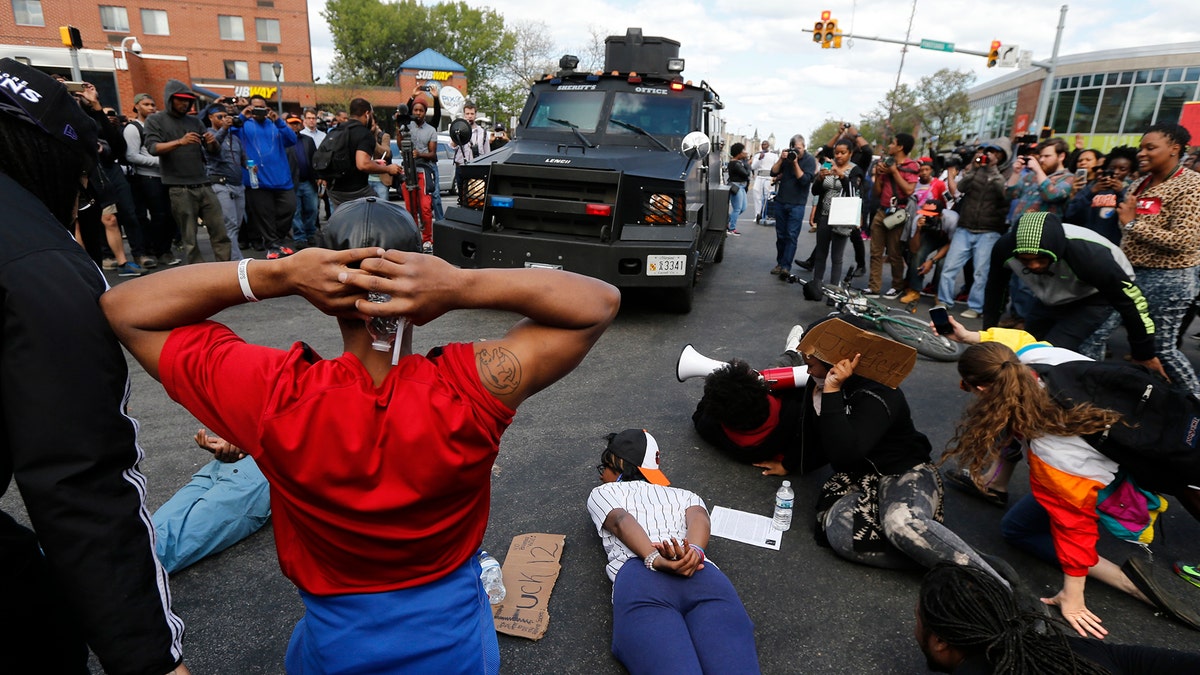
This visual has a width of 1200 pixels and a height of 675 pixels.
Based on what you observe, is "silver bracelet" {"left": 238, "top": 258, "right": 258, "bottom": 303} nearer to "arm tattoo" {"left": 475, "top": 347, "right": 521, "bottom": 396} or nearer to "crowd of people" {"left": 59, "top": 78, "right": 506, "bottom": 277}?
"arm tattoo" {"left": 475, "top": 347, "right": 521, "bottom": 396}

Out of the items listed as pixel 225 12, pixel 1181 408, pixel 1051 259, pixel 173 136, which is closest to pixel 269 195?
pixel 173 136

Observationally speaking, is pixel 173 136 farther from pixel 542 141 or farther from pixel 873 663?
pixel 873 663

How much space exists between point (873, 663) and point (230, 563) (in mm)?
2847

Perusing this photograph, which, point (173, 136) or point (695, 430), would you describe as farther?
point (173, 136)

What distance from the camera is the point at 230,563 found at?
2.99 metres

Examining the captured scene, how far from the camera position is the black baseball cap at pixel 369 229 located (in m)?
1.31

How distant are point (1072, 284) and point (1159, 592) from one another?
2.12m

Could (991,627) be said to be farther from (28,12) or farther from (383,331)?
(28,12)

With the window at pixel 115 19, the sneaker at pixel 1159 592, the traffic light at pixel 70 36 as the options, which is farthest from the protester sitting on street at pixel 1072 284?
the window at pixel 115 19

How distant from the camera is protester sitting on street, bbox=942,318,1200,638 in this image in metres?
2.69

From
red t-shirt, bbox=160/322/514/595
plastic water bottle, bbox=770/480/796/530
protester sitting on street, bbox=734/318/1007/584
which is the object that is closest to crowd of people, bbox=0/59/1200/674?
red t-shirt, bbox=160/322/514/595

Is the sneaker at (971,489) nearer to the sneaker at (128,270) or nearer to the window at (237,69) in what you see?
the sneaker at (128,270)

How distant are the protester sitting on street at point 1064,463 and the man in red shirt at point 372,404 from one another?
2207 millimetres

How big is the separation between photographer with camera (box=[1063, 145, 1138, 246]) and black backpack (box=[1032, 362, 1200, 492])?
4650mm
